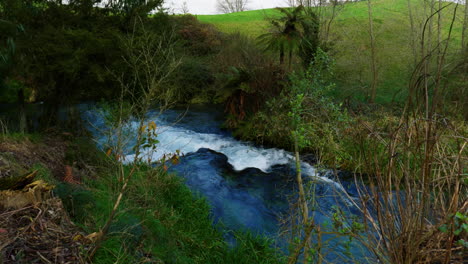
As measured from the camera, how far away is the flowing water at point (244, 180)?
5489 mm

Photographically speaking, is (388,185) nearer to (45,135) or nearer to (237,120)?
(45,135)

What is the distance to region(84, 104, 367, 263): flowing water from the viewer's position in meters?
5.49

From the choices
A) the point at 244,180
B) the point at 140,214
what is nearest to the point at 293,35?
the point at 244,180

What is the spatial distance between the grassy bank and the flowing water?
1.44 ft

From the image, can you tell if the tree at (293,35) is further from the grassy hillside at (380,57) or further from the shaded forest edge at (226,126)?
the grassy hillside at (380,57)

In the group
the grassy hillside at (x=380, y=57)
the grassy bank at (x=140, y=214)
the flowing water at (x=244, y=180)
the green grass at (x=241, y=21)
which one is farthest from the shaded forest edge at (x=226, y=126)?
the green grass at (x=241, y=21)

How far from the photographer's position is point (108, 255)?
3.07 m

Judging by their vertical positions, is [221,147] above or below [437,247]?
below

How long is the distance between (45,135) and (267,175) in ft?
19.1

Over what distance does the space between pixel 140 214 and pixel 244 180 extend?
365 centimetres

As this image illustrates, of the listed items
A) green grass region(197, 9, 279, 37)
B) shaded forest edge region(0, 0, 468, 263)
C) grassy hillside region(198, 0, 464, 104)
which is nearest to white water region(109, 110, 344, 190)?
shaded forest edge region(0, 0, 468, 263)

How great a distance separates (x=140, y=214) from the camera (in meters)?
4.35

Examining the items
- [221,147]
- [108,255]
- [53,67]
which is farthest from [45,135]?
[108,255]

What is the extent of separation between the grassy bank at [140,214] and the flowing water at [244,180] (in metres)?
0.44
